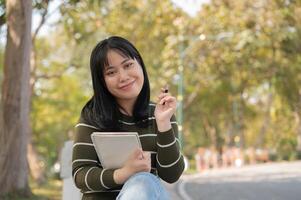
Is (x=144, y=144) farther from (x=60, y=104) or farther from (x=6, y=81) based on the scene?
(x=60, y=104)

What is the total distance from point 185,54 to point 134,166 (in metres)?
24.1

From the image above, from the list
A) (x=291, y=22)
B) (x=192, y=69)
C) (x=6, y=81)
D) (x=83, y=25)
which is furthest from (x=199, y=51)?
(x=6, y=81)

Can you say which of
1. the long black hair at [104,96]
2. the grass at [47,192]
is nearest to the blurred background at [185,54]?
the grass at [47,192]

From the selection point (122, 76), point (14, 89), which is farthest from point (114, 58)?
point (14, 89)

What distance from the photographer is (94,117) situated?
293 centimetres

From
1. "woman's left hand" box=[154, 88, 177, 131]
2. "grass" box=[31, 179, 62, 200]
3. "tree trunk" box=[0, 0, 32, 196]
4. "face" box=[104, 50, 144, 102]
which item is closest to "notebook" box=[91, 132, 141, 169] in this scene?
"woman's left hand" box=[154, 88, 177, 131]

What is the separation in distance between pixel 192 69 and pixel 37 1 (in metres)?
16.9

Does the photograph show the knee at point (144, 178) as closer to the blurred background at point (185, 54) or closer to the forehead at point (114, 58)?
the forehead at point (114, 58)

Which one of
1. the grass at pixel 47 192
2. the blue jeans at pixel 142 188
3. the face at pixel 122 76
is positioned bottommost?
the grass at pixel 47 192

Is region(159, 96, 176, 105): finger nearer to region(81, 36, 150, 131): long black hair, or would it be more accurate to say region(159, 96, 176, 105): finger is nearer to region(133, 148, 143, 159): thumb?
region(81, 36, 150, 131): long black hair

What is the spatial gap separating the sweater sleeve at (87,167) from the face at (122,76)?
22 cm

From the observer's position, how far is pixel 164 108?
2854mm

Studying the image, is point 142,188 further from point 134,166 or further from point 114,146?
point 114,146

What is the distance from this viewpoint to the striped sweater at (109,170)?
2773 mm
